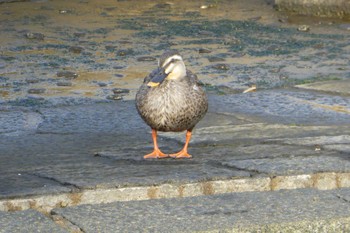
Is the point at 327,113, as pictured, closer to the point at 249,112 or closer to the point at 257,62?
the point at 249,112

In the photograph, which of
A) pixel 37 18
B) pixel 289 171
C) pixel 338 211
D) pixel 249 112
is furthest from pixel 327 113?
pixel 37 18

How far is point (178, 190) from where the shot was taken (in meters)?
4.43

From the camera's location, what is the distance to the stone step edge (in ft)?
13.9

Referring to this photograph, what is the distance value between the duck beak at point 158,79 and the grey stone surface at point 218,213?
1015 mm

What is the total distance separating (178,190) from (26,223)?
791mm

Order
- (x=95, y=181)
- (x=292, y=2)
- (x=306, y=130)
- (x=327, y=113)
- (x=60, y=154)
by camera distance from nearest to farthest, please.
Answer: (x=95, y=181), (x=60, y=154), (x=306, y=130), (x=327, y=113), (x=292, y=2)

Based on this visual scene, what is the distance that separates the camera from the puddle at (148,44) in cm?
786

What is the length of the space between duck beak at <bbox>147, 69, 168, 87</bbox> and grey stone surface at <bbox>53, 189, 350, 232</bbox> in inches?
39.9

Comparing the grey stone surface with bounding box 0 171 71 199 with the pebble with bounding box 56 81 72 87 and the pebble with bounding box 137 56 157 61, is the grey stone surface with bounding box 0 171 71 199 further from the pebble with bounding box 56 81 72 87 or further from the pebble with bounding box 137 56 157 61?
the pebble with bounding box 137 56 157 61

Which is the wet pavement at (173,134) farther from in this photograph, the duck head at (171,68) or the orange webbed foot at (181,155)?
the duck head at (171,68)

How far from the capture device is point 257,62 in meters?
8.70

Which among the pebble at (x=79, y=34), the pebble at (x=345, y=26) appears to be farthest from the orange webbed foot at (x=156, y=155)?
the pebble at (x=345, y=26)

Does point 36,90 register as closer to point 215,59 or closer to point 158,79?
point 215,59

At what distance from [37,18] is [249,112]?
5.05 meters
